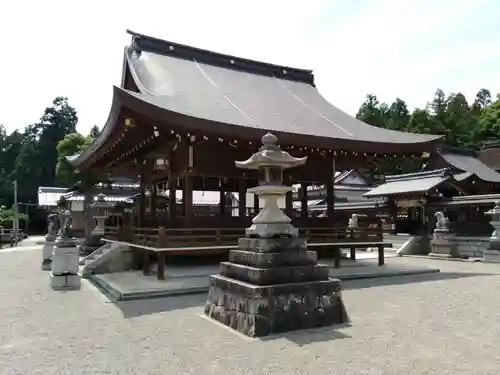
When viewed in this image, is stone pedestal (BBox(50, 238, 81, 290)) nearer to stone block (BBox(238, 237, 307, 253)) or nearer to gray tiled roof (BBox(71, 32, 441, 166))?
gray tiled roof (BBox(71, 32, 441, 166))

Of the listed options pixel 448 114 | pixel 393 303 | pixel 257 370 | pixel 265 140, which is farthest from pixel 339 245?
pixel 448 114

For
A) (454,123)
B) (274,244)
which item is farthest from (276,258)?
(454,123)

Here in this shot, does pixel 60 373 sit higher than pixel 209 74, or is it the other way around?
pixel 209 74

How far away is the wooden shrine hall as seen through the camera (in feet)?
37.8

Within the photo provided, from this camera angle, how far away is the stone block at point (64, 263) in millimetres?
10742

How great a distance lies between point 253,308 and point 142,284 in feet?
15.8

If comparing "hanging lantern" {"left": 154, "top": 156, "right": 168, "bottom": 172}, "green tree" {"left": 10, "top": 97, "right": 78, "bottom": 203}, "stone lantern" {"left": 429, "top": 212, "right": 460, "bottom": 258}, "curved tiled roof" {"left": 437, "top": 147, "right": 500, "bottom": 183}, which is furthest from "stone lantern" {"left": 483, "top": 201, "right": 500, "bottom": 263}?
"green tree" {"left": 10, "top": 97, "right": 78, "bottom": 203}

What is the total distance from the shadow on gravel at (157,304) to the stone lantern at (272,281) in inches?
41.1

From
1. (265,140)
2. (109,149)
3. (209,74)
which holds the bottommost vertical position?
(265,140)

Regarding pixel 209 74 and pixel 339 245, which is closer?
pixel 339 245

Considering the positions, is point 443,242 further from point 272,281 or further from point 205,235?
point 272,281

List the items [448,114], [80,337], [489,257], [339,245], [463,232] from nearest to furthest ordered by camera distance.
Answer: [80,337] → [339,245] → [489,257] → [463,232] → [448,114]

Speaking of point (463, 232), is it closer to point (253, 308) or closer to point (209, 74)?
point (209, 74)

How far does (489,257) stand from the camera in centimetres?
1761
